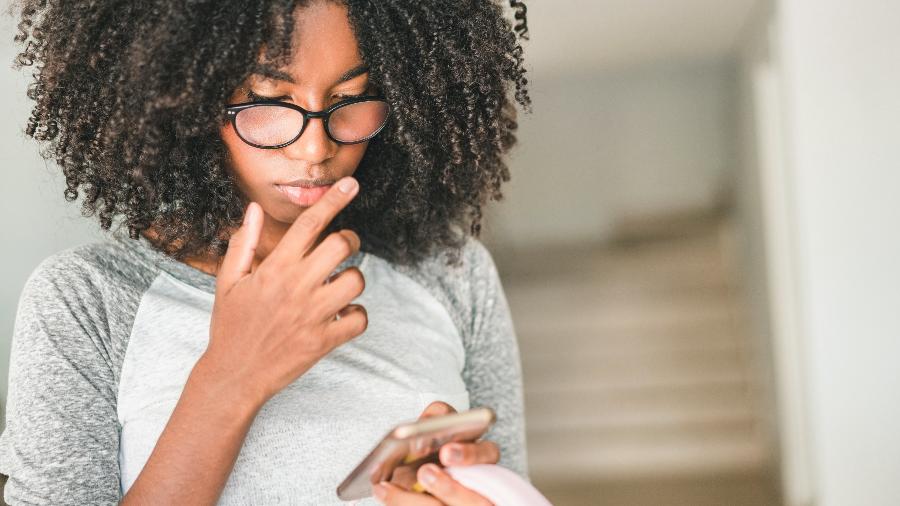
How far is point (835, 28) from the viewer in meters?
1.74

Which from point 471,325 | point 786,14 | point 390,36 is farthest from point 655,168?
point 390,36

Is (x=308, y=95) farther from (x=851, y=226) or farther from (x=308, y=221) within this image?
(x=851, y=226)

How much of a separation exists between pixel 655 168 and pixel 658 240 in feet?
0.70

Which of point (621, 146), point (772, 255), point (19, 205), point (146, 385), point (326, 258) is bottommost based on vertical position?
point (146, 385)

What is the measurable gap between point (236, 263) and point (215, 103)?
8.5 inches

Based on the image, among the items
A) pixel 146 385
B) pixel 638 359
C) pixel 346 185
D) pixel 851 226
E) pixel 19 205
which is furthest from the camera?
pixel 638 359

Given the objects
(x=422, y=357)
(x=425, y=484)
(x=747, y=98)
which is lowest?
(x=425, y=484)

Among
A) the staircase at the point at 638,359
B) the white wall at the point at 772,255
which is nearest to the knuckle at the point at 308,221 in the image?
the white wall at the point at 772,255

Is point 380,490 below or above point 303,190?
below

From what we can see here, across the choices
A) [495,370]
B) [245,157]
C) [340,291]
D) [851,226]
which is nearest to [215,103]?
[245,157]

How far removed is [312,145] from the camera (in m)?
0.83

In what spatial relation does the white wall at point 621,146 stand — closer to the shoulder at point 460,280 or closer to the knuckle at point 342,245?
the shoulder at point 460,280

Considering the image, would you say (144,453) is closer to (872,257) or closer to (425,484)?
(425,484)

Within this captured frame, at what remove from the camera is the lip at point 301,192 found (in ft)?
2.86
